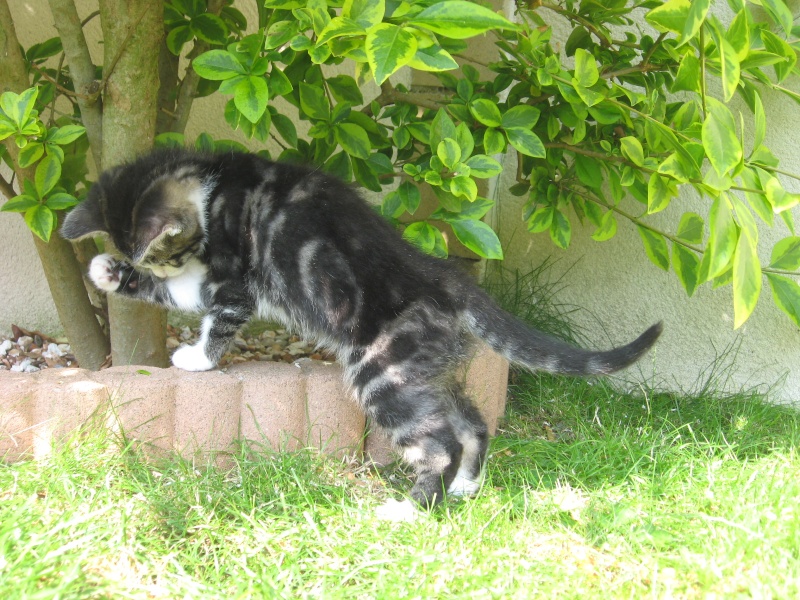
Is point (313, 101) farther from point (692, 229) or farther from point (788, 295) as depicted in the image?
point (788, 295)

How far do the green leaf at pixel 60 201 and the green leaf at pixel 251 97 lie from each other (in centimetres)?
69

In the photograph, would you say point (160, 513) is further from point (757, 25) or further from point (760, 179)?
point (757, 25)

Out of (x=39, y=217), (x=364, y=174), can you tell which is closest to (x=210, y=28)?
(x=364, y=174)

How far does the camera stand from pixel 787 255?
2.07 meters

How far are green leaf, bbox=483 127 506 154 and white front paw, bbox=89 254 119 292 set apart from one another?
4.47 feet

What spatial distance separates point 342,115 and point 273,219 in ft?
1.36

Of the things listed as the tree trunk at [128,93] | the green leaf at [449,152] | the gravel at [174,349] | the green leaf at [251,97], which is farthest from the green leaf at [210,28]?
the gravel at [174,349]

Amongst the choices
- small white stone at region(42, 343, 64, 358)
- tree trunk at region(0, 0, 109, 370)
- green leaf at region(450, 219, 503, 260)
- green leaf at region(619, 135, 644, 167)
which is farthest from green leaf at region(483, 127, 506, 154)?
small white stone at region(42, 343, 64, 358)

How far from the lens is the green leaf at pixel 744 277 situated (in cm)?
140

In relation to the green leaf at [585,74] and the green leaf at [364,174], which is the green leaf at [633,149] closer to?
the green leaf at [585,74]

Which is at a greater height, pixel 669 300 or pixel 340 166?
pixel 340 166

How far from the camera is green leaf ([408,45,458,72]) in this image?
139 cm

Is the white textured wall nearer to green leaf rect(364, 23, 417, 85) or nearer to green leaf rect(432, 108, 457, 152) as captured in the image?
green leaf rect(432, 108, 457, 152)

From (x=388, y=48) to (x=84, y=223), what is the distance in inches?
55.9
